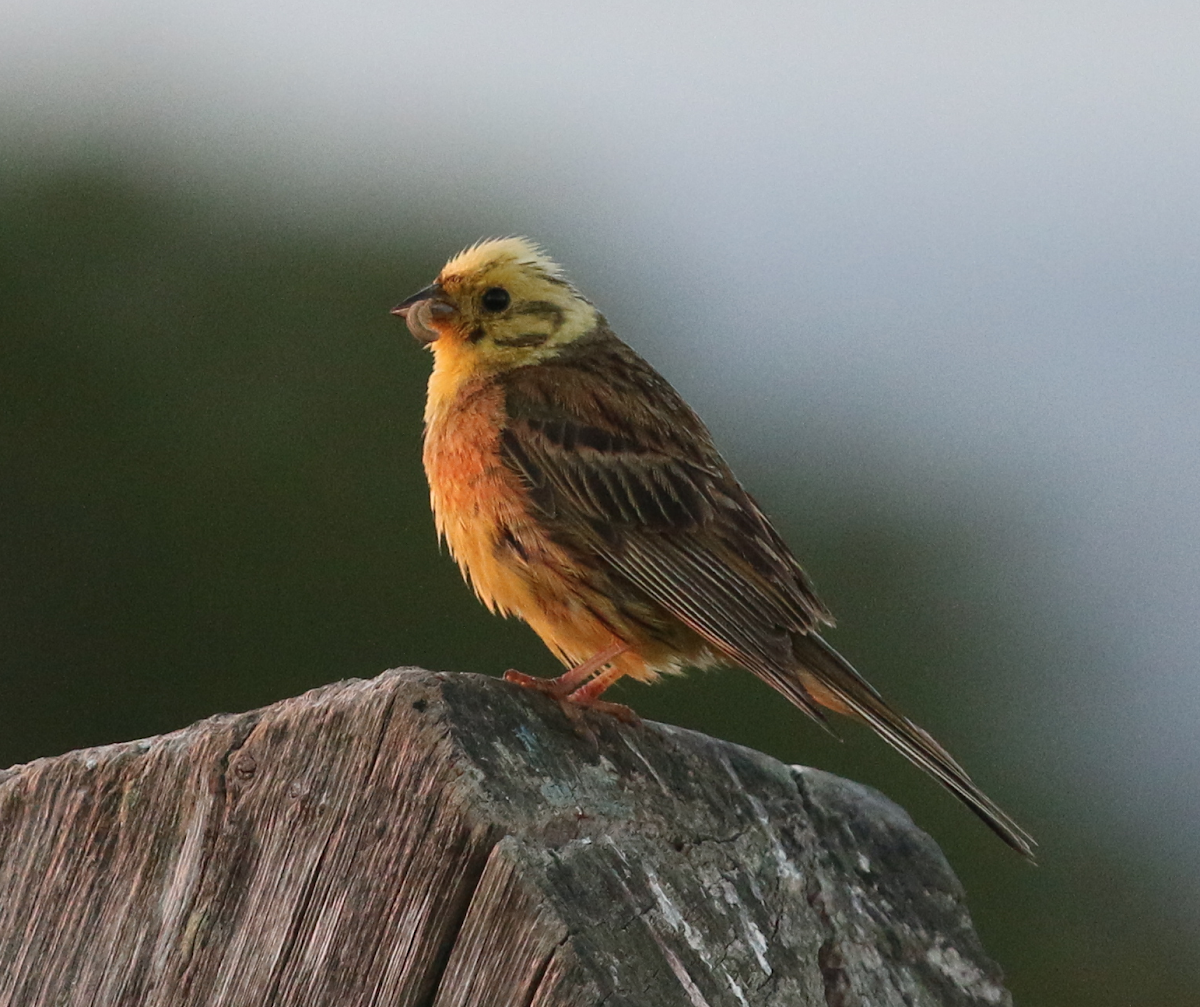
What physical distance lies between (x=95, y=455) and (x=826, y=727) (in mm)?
9521

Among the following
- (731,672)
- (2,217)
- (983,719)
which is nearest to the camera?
(731,672)

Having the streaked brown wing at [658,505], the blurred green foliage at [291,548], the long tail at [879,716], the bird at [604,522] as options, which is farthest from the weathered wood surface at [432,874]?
the blurred green foliage at [291,548]

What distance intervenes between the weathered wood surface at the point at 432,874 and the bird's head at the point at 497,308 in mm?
2632

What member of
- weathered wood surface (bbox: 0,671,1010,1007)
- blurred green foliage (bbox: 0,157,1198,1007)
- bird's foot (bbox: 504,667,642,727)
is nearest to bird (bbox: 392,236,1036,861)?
bird's foot (bbox: 504,667,642,727)

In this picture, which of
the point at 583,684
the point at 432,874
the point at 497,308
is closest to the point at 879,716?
the point at 583,684

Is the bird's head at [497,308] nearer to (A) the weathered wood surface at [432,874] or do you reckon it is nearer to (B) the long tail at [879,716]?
(B) the long tail at [879,716]

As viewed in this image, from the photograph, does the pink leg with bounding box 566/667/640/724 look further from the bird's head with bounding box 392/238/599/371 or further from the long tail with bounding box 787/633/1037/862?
the bird's head with bounding box 392/238/599/371

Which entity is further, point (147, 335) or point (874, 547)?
point (147, 335)

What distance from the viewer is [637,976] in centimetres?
262

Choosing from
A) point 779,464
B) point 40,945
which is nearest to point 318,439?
point 779,464

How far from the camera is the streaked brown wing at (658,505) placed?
4973 mm

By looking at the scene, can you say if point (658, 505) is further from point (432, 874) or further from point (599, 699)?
point (432, 874)

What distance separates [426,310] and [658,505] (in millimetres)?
1099

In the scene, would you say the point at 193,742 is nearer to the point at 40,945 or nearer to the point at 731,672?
the point at 40,945
